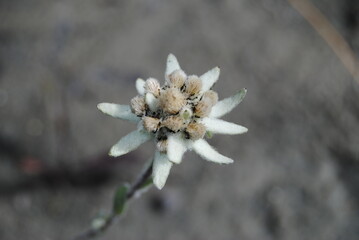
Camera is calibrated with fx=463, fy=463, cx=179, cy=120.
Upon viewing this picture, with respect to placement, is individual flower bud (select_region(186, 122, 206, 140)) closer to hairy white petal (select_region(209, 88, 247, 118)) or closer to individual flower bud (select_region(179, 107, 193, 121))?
individual flower bud (select_region(179, 107, 193, 121))

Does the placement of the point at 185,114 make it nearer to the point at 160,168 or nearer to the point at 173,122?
the point at 173,122

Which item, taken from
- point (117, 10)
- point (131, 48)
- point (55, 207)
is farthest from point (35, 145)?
point (117, 10)

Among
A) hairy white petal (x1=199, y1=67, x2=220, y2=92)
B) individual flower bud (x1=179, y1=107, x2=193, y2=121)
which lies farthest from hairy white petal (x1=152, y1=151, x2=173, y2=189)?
hairy white petal (x1=199, y1=67, x2=220, y2=92)

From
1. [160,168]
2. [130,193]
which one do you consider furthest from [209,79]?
[130,193]

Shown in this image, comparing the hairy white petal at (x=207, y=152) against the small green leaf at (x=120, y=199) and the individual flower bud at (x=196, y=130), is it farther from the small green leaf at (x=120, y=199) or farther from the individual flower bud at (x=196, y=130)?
the small green leaf at (x=120, y=199)

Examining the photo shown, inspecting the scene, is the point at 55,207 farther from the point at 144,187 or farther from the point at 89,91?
the point at 144,187

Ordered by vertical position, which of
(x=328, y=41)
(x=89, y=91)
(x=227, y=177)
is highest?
(x=328, y=41)

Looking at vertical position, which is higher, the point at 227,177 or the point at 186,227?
the point at 227,177
